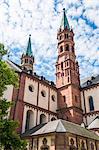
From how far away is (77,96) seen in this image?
4062 cm

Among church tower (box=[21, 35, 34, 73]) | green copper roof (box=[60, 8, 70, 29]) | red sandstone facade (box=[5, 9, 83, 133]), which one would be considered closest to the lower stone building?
red sandstone facade (box=[5, 9, 83, 133])

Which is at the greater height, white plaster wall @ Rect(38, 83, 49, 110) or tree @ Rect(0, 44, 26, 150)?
white plaster wall @ Rect(38, 83, 49, 110)

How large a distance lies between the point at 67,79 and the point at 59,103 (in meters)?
5.40

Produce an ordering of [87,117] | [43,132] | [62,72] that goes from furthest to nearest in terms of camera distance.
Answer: [62,72]
[87,117]
[43,132]

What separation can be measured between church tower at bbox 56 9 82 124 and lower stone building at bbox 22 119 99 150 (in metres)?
8.18

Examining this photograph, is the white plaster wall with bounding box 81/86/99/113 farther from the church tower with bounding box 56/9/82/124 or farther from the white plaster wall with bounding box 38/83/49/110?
the white plaster wall with bounding box 38/83/49/110

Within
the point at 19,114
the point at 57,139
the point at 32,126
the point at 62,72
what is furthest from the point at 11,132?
the point at 62,72

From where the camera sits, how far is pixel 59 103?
40.6 metres

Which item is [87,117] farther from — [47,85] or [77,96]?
[47,85]

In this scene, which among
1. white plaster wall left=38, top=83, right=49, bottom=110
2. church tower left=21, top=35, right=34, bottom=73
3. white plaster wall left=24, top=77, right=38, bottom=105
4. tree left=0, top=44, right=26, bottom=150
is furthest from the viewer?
church tower left=21, top=35, right=34, bottom=73

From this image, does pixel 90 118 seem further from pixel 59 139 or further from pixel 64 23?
pixel 64 23

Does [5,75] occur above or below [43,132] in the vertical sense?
above

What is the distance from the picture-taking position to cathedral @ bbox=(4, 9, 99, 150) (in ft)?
90.4

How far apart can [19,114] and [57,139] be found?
8763 mm
